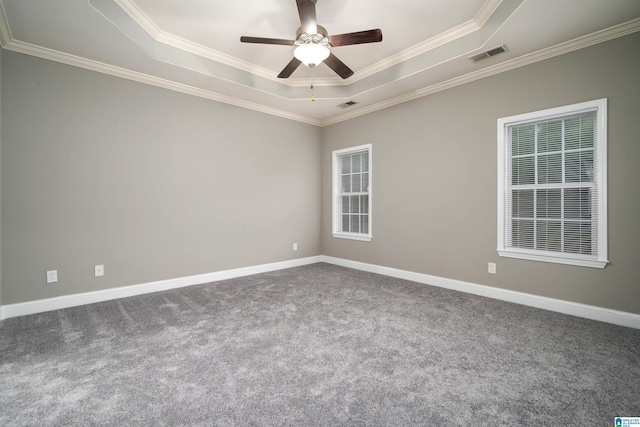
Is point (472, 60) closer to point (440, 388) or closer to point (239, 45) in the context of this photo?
point (239, 45)

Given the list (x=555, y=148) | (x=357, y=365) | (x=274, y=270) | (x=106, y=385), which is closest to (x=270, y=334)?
(x=357, y=365)

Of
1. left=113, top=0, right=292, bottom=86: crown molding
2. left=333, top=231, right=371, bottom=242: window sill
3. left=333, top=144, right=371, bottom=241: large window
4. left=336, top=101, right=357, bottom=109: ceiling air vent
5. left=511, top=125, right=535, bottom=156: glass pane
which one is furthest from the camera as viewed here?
left=333, top=144, right=371, bottom=241: large window

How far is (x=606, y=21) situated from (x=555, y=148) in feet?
3.74

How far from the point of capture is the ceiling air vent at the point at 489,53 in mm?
3018

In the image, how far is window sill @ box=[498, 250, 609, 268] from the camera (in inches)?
110

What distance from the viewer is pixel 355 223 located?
5285mm

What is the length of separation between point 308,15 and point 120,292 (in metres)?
3.63

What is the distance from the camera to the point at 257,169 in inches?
189

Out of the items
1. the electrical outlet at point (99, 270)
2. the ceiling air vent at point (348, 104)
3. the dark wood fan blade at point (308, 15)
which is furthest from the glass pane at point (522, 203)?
the electrical outlet at point (99, 270)

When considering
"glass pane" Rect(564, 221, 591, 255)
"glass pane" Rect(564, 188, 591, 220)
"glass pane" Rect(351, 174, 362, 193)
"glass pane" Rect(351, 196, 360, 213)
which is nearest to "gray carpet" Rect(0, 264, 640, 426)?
"glass pane" Rect(564, 221, 591, 255)

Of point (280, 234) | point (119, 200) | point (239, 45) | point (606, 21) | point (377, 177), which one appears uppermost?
point (239, 45)

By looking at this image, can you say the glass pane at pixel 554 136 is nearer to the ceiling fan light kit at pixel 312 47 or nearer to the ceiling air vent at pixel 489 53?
the ceiling air vent at pixel 489 53

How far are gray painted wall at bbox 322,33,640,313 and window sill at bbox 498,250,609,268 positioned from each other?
0.06m

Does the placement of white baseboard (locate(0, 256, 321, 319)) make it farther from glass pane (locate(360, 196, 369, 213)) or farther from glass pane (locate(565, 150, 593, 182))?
glass pane (locate(565, 150, 593, 182))
